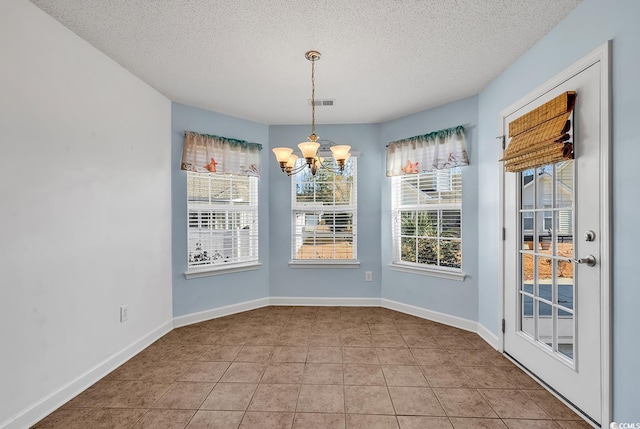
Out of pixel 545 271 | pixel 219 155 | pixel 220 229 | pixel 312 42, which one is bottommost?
pixel 545 271

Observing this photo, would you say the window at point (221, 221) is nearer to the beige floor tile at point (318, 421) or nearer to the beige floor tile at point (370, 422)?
the beige floor tile at point (318, 421)

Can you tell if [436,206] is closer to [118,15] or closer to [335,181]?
[335,181]

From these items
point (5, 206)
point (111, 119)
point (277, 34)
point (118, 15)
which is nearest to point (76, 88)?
→ point (111, 119)

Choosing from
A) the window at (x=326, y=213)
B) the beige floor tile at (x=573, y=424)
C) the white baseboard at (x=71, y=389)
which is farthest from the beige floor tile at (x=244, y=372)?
the beige floor tile at (x=573, y=424)

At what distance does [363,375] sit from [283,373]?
62 centimetres

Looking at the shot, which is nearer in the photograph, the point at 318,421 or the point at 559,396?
the point at 318,421

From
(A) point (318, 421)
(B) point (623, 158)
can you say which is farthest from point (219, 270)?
(B) point (623, 158)

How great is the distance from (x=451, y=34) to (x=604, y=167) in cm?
129

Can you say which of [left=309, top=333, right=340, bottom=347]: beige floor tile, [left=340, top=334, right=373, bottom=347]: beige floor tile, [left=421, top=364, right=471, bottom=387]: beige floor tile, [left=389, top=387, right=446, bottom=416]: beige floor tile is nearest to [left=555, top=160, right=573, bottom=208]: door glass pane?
[left=421, top=364, right=471, bottom=387]: beige floor tile

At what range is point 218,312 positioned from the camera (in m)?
3.82

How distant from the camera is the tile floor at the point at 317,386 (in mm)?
1887

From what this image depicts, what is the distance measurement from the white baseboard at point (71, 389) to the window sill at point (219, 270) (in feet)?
2.45

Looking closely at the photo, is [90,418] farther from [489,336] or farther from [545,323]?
[489,336]

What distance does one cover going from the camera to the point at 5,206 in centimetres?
173
